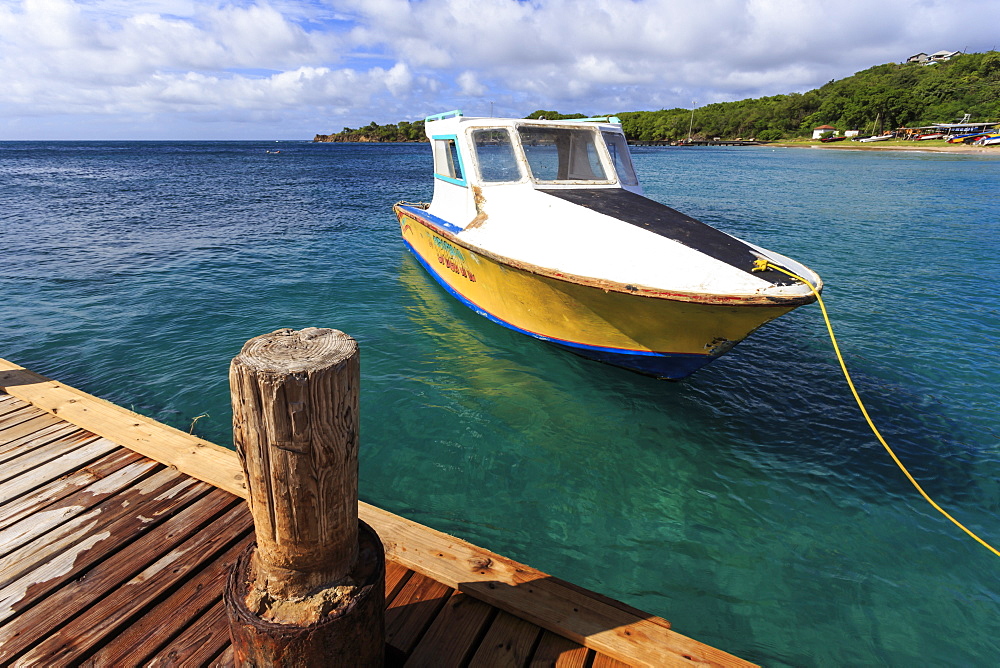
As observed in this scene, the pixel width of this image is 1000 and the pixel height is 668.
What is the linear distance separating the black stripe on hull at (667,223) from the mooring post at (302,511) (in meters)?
4.41

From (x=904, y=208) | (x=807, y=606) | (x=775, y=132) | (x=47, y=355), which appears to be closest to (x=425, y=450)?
(x=807, y=606)

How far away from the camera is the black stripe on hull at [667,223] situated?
16.7 ft

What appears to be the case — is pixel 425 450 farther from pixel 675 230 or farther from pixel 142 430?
pixel 675 230

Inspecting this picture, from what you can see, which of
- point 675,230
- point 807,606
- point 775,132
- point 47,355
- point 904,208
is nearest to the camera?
point 807,606

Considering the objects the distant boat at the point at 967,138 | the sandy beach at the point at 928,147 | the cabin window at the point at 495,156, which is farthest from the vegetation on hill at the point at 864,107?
the cabin window at the point at 495,156

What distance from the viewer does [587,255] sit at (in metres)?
5.56

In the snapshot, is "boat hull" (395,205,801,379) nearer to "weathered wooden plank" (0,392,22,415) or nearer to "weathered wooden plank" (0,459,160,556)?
"weathered wooden plank" (0,459,160,556)

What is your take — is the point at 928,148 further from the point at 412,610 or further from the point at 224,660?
the point at 224,660

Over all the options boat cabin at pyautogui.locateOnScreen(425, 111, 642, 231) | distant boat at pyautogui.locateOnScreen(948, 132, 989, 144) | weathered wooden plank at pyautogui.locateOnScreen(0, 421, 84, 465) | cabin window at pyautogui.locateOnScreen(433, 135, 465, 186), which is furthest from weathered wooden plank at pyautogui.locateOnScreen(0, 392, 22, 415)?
distant boat at pyautogui.locateOnScreen(948, 132, 989, 144)

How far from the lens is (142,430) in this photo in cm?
397

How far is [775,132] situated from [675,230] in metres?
131

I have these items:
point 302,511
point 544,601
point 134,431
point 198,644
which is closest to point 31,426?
point 134,431

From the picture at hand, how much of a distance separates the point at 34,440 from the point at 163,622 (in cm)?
265

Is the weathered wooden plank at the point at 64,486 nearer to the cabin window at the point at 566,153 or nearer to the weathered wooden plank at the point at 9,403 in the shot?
the weathered wooden plank at the point at 9,403
